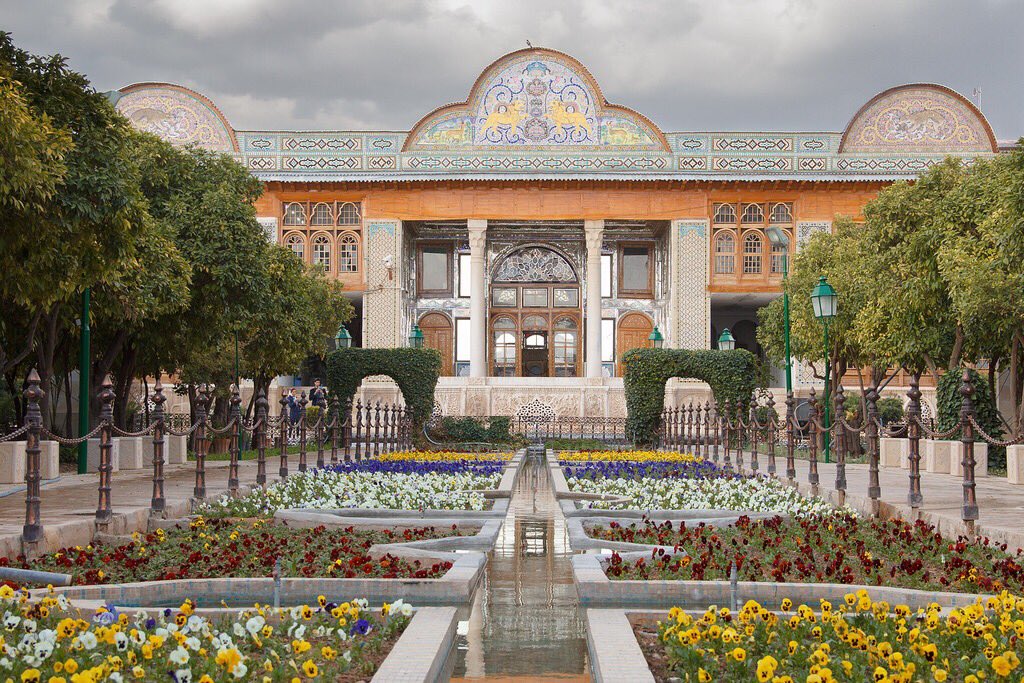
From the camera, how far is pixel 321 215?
129 ft

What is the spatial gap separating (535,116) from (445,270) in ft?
23.8

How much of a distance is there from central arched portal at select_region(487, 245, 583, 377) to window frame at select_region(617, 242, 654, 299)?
176 cm

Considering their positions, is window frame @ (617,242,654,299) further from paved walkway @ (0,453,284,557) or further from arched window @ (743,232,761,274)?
paved walkway @ (0,453,284,557)

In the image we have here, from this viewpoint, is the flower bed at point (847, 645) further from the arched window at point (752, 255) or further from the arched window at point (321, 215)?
the arched window at point (321, 215)

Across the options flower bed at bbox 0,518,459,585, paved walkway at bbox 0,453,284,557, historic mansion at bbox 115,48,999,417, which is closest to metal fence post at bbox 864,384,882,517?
flower bed at bbox 0,518,459,585

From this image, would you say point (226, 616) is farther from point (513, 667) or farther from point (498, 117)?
point (498, 117)

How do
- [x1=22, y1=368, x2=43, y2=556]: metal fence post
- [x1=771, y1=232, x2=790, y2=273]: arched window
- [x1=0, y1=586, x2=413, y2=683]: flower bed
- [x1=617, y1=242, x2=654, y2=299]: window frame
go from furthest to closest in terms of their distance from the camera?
[x1=617, y1=242, x2=654, y2=299]: window frame, [x1=771, y1=232, x2=790, y2=273]: arched window, [x1=22, y1=368, x2=43, y2=556]: metal fence post, [x1=0, y1=586, x2=413, y2=683]: flower bed

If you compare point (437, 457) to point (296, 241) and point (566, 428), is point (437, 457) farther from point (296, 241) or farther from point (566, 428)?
point (296, 241)

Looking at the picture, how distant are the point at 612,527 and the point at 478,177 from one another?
99.6 ft

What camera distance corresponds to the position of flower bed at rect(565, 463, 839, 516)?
1138cm

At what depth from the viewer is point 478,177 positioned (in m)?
38.5

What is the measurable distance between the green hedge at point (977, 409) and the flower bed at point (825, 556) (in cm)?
938

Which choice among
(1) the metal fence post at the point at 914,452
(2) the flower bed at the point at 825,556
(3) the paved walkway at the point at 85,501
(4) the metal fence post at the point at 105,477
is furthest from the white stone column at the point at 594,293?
(4) the metal fence post at the point at 105,477

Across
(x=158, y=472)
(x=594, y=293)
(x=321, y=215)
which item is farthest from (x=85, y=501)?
(x=594, y=293)
